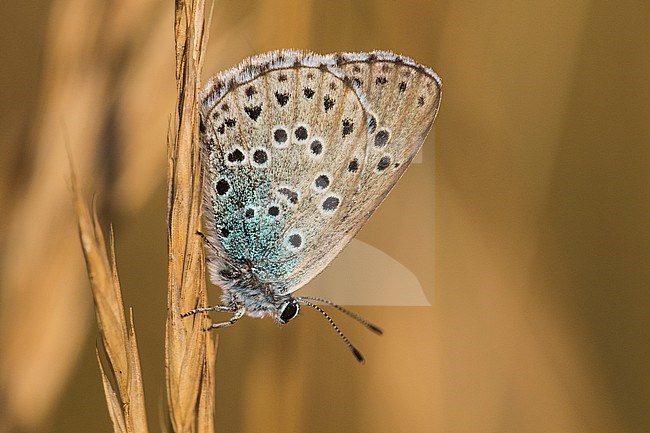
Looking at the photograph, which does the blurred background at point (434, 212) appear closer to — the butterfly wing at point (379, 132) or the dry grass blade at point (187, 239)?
the butterfly wing at point (379, 132)

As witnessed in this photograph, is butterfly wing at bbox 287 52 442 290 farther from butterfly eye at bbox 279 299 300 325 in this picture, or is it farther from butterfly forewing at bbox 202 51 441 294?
butterfly eye at bbox 279 299 300 325

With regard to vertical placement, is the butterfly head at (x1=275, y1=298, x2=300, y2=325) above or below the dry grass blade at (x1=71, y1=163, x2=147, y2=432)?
below

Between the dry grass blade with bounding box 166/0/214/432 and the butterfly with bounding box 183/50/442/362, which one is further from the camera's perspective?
the butterfly with bounding box 183/50/442/362

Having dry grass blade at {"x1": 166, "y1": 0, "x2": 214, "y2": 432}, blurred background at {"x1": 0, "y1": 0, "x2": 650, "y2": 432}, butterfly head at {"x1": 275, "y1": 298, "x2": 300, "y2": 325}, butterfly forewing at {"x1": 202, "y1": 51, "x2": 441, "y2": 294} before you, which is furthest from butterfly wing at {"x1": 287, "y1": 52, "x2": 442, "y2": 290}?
dry grass blade at {"x1": 166, "y1": 0, "x2": 214, "y2": 432}

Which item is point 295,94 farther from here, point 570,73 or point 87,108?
point 570,73

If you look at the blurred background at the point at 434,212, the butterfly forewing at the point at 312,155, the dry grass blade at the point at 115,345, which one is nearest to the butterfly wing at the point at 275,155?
the butterfly forewing at the point at 312,155

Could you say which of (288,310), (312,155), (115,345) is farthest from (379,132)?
(115,345)

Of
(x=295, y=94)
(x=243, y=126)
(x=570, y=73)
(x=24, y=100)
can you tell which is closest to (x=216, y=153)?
(x=243, y=126)
